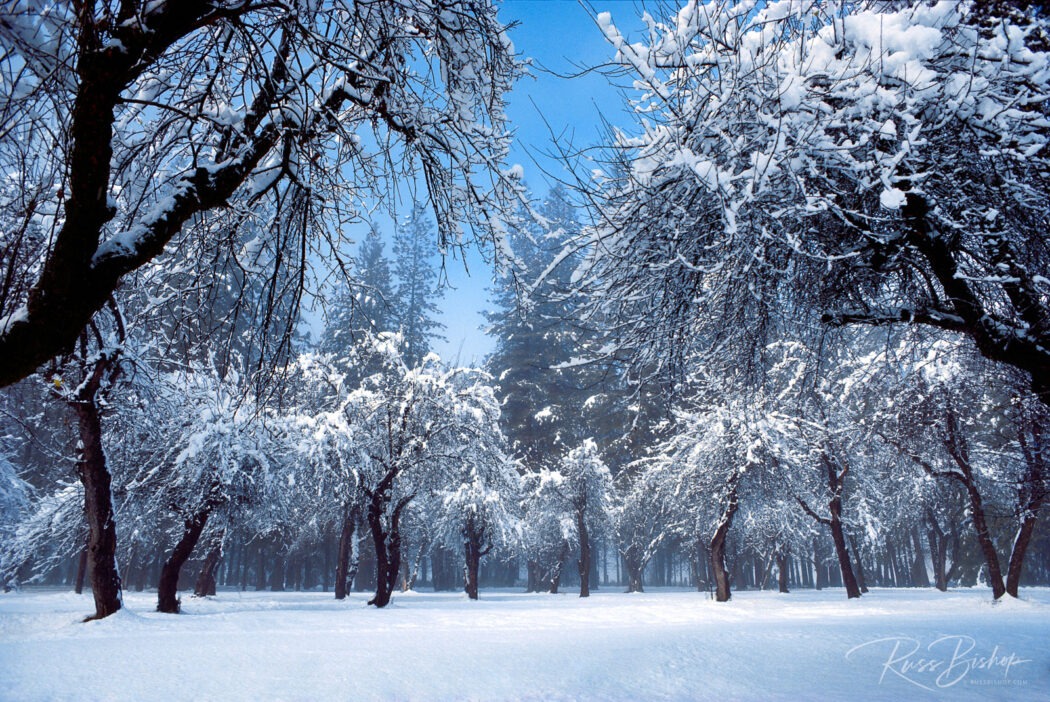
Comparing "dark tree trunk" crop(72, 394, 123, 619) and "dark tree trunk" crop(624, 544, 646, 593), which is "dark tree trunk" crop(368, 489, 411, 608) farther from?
"dark tree trunk" crop(624, 544, 646, 593)

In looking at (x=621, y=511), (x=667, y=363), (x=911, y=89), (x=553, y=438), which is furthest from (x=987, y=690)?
(x=553, y=438)

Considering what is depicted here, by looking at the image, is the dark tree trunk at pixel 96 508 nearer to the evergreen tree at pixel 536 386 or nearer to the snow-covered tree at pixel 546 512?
the snow-covered tree at pixel 546 512

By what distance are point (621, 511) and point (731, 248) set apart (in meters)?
25.1

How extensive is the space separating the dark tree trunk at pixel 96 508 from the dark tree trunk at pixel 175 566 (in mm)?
2929

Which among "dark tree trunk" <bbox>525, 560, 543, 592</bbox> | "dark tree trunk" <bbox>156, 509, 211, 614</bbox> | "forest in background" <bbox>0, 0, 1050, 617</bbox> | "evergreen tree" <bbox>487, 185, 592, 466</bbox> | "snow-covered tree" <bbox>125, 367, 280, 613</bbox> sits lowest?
"dark tree trunk" <bbox>525, 560, 543, 592</bbox>

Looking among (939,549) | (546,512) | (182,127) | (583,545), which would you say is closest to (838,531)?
(583,545)

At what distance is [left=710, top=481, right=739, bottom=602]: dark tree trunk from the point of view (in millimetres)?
17516

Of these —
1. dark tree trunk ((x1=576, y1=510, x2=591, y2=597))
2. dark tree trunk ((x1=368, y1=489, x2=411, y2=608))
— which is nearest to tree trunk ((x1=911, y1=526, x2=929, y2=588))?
dark tree trunk ((x1=576, y1=510, x2=591, y2=597))

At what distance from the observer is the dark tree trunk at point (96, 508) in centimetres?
881

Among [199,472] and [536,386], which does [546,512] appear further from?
[199,472]

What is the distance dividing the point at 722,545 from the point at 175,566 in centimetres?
1545
